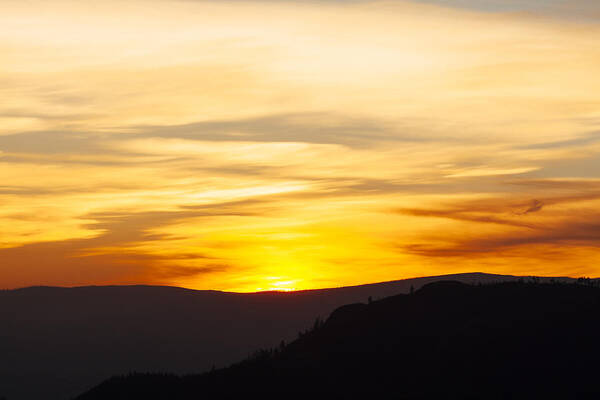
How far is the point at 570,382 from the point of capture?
30391 mm

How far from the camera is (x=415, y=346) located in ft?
113

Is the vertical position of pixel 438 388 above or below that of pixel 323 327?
below

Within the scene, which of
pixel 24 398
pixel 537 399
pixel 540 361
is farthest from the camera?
pixel 24 398

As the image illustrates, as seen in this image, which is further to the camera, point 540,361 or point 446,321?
point 446,321

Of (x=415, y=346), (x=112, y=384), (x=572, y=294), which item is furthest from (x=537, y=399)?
(x=112, y=384)

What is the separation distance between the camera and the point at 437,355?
33219mm

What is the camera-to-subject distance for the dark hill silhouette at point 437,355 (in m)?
31.2

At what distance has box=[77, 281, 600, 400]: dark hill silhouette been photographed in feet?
102

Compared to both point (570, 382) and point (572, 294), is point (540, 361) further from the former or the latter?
point (572, 294)

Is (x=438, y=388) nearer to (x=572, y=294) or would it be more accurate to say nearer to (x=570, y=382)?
(x=570, y=382)

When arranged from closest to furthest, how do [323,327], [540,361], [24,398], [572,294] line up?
[540,361]
[572,294]
[323,327]
[24,398]

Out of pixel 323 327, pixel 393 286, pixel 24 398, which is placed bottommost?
pixel 24 398

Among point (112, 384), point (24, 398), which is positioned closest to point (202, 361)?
point (24, 398)

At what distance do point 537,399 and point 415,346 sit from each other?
6.19 metres
